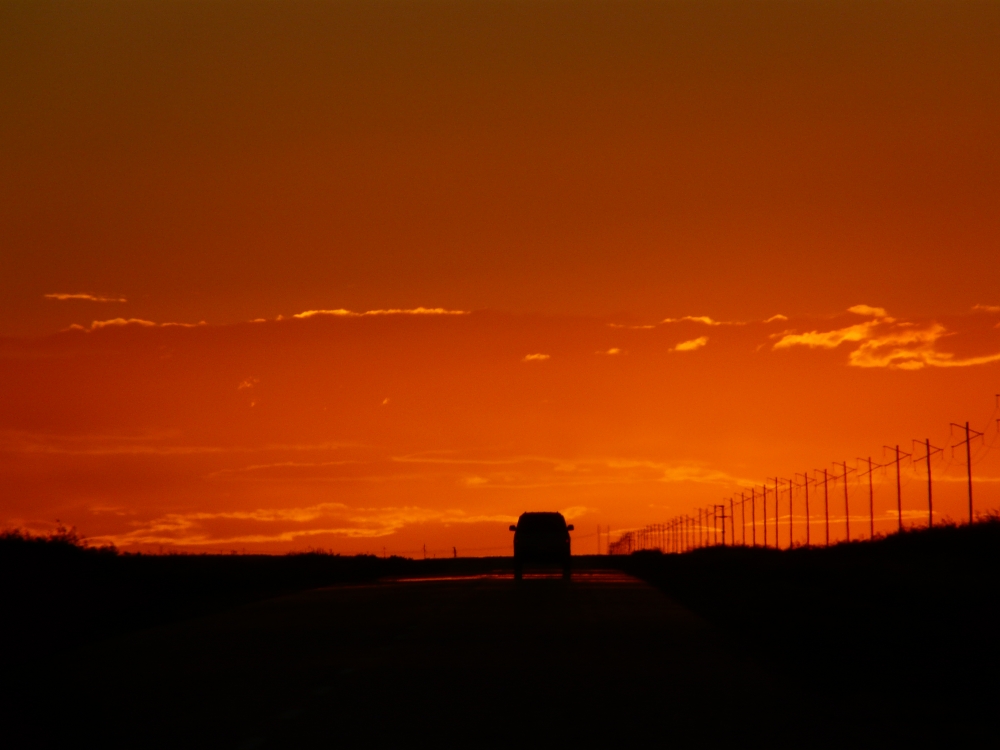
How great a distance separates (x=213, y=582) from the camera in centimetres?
5703

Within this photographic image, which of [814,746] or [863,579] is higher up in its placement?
[863,579]

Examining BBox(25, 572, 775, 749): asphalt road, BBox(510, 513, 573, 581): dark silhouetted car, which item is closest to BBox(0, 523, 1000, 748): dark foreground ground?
BBox(25, 572, 775, 749): asphalt road

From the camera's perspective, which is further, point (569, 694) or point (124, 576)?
point (124, 576)

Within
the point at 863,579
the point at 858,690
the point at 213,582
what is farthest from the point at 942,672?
the point at 213,582

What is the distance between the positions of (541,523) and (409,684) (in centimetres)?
4211

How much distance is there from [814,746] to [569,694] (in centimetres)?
444

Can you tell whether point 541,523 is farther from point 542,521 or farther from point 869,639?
point 869,639

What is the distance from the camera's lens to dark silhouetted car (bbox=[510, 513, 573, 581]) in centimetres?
5988

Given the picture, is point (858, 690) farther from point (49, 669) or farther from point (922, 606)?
point (922, 606)

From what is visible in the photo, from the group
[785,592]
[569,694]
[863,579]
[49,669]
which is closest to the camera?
[569,694]

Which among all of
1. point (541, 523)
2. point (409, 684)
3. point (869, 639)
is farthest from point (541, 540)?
point (409, 684)

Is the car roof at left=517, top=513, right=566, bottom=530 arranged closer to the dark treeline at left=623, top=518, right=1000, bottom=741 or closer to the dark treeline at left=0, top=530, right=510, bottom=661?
the dark treeline at left=623, top=518, right=1000, bottom=741

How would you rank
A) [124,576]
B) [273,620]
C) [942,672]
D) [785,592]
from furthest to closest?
[124,576] → [785,592] → [273,620] → [942,672]

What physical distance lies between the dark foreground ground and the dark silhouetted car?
1687 centimetres
